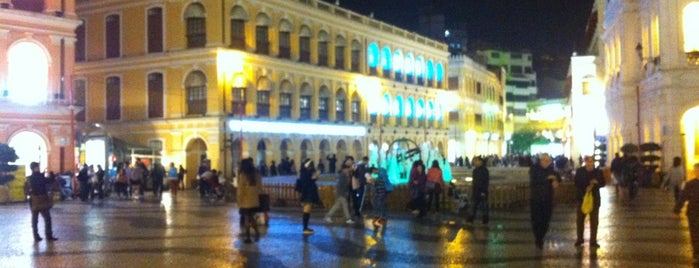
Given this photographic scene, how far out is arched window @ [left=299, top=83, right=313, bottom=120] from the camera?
54.5 meters

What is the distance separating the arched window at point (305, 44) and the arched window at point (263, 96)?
4776mm

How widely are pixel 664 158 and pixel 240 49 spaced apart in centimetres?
2541

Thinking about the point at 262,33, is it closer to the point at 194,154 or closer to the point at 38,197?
the point at 194,154

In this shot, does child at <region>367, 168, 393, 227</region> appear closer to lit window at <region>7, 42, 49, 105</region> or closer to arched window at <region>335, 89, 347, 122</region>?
lit window at <region>7, 42, 49, 105</region>

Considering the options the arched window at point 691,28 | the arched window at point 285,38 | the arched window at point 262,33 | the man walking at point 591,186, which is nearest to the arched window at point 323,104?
the arched window at point 285,38

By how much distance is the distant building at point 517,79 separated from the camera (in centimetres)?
12594

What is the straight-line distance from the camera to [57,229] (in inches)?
793

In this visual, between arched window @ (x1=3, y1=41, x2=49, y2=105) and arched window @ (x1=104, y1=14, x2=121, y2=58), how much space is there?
13.4 meters

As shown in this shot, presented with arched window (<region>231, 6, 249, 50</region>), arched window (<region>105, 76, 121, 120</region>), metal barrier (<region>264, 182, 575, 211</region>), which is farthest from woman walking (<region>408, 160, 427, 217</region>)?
arched window (<region>105, 76, 121, 120</region>)

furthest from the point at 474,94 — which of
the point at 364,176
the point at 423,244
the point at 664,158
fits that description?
the point at 423,244

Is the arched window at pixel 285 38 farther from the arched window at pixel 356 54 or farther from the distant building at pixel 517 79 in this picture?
the distant building at pixel 517 79

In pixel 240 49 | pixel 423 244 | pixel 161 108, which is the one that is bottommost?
pixel 423 244

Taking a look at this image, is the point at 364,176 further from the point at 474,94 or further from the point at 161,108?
the point at 474,94

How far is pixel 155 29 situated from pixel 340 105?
16.6 metres
